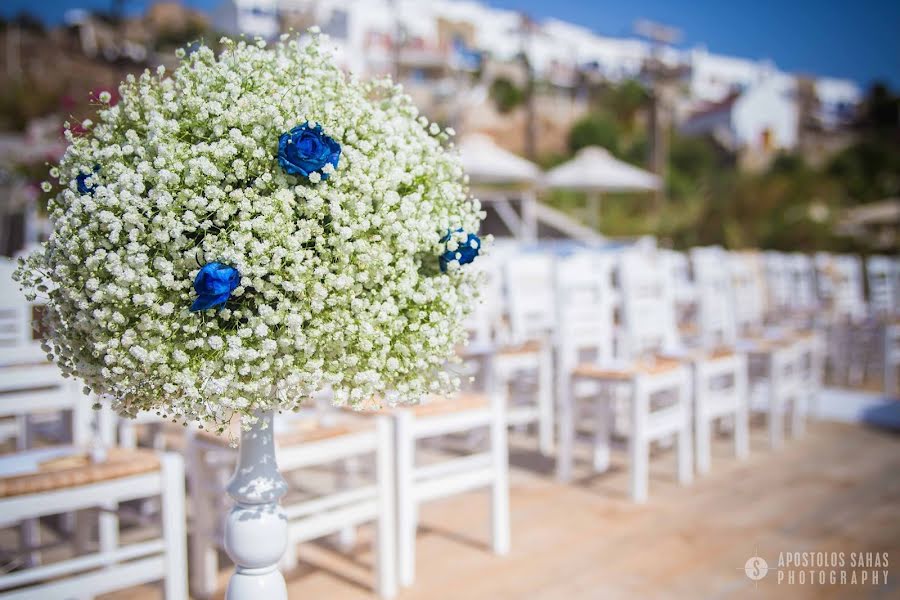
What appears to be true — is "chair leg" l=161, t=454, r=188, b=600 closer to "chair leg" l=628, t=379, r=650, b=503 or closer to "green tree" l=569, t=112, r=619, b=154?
"chair leg" l=628, t=379, r=650, b=503

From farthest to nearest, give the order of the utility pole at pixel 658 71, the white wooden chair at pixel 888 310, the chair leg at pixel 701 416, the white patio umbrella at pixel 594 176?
Result: the utility pole at pixel 658 71, the white patio umbrella at pixel 594 176, the white wooden chair at pixel 888 310, the chair leg at pixel 701 416

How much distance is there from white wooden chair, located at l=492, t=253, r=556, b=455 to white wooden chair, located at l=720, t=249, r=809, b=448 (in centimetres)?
98

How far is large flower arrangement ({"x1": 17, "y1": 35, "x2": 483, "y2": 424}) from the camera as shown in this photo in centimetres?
135

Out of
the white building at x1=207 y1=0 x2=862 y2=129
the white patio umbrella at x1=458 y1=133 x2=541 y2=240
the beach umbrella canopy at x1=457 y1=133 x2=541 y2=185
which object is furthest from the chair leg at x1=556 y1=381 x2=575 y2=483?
the white building at x1=207 y1=0 x2=862 y2=129

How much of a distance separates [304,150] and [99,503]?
4.13 ft

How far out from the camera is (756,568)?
115 inches

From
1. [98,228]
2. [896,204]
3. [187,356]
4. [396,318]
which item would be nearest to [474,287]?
[396,318]

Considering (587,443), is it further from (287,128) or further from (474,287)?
(287,128)

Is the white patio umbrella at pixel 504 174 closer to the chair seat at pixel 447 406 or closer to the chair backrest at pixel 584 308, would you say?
the chair backrest at pixel 584 308

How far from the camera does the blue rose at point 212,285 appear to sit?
50.5 inches

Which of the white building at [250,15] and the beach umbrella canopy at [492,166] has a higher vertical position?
the white building at [250,15]

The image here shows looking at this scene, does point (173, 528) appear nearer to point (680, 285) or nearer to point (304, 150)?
point (304, 150)

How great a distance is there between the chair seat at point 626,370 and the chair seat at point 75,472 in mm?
2150

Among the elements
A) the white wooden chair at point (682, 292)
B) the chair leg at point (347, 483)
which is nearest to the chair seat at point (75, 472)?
the chair leg at point (347, 483)
